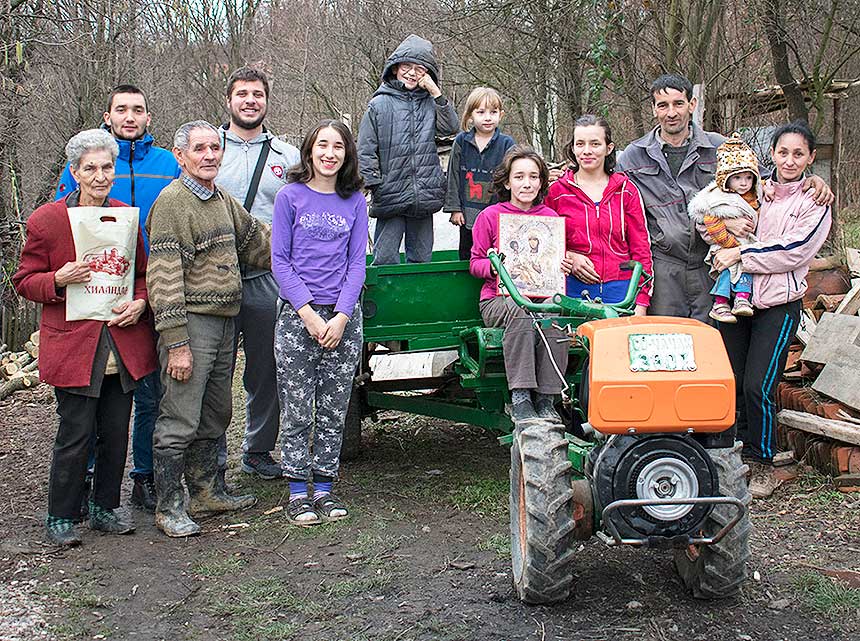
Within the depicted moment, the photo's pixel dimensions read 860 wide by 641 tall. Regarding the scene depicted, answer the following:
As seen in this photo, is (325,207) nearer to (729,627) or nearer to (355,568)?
(355,568)

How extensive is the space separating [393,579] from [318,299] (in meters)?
1.43

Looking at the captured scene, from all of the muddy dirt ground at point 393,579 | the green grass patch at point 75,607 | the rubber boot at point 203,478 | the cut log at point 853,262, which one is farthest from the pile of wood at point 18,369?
the cut log at point 853,262

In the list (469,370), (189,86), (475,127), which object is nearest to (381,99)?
(475,127)

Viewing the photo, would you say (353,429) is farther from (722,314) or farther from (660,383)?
(660,383)

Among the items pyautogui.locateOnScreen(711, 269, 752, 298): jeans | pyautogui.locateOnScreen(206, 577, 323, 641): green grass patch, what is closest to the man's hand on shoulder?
pyautogui.locateOnScreen(711, 269, 752, 298): jeans

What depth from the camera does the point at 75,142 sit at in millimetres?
4695

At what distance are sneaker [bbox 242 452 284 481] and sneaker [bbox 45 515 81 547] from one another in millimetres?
1306

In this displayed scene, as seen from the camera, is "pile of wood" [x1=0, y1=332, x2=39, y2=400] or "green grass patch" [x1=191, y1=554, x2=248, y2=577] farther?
"pile of wood" [x1=0, y1=332, x2=39, y2=400]

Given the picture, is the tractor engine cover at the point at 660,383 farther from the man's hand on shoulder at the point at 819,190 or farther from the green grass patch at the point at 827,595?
the man's hand on shoulder at the point at 819,190

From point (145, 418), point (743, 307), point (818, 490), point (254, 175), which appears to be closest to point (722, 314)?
point (743, 307)

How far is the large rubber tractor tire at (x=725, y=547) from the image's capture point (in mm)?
3676

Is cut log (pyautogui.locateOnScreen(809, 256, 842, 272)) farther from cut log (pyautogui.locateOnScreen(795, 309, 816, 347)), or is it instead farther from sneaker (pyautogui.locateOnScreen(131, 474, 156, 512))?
sneaker (pyautogui.locateOnScreen(131, 474, 156, 512))

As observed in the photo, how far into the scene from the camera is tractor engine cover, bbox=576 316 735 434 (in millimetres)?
3531

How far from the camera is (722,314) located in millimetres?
5312
